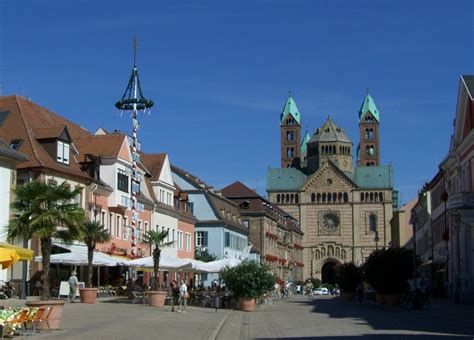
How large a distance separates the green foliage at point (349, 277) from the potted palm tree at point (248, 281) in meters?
20.9

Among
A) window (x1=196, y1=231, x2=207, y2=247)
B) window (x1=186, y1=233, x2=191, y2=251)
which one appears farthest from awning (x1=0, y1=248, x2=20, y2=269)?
window (x1=196, y1=231, x2=207, y2=247)

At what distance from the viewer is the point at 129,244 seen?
59.1 meters

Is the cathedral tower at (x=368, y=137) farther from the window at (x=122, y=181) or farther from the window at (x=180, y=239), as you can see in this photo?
the window at (x=122, y=181)

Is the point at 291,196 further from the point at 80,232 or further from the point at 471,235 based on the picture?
the point at 80,232

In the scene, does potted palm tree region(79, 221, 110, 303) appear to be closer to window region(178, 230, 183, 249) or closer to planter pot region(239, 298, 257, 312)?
planter pot region(239, 298, 257, 312)

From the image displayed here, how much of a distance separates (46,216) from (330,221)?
12962 cm

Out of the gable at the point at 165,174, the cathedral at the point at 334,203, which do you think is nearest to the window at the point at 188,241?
the gable at the point at 165,174

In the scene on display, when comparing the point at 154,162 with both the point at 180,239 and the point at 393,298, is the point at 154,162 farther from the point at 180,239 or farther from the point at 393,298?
the point at 393,298

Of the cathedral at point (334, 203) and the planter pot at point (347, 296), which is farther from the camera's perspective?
the cathedral at point (334, 203)

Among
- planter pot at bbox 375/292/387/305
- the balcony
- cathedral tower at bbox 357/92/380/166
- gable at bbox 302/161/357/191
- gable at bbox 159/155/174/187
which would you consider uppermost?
cathedral tower at bbox 357/92/380/166

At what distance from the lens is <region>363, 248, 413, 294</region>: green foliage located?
46250 mm

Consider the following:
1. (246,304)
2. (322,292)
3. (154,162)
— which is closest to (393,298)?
(246,304)

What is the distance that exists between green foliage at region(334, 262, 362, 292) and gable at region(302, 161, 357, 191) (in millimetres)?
89696

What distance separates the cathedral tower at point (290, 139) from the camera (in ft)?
587
